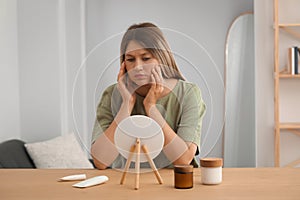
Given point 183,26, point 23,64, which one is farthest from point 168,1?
point 23,64

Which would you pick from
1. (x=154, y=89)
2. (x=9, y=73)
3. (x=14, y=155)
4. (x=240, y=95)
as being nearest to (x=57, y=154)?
(x=14, y=155)

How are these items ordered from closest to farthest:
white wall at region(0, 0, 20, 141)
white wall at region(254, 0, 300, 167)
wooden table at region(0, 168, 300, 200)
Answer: wooden table at region(0, 168, 300, 200)
white wall at region(0, 0, 20, 141)
white wall at region(254, 0, 300, 167)

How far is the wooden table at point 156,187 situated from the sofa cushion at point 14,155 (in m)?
1.44

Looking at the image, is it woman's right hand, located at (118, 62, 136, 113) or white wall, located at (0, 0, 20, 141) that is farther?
white wall, located at (0, 0, 20, 141)

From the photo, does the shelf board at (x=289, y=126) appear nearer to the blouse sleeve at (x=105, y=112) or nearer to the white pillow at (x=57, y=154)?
the white pillow at (x=57, y=154)

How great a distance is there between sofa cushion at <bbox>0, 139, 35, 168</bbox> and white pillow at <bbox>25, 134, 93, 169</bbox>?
0.05 meters

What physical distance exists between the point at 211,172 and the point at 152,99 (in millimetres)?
283

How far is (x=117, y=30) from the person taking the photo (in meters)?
4.69

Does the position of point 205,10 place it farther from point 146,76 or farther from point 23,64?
point 146,76

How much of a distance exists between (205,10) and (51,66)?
5.32 feet

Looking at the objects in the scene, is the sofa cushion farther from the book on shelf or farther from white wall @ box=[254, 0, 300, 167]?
the book on shelf

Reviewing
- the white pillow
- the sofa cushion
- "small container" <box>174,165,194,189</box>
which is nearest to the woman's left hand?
"small container" <box>174,165,194,189</box>

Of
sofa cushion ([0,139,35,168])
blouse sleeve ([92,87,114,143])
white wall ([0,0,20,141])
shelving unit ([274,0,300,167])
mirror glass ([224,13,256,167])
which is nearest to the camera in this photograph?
blouse sleeve ([92,87,114,143])

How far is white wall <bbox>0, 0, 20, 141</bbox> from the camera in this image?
340 cm
